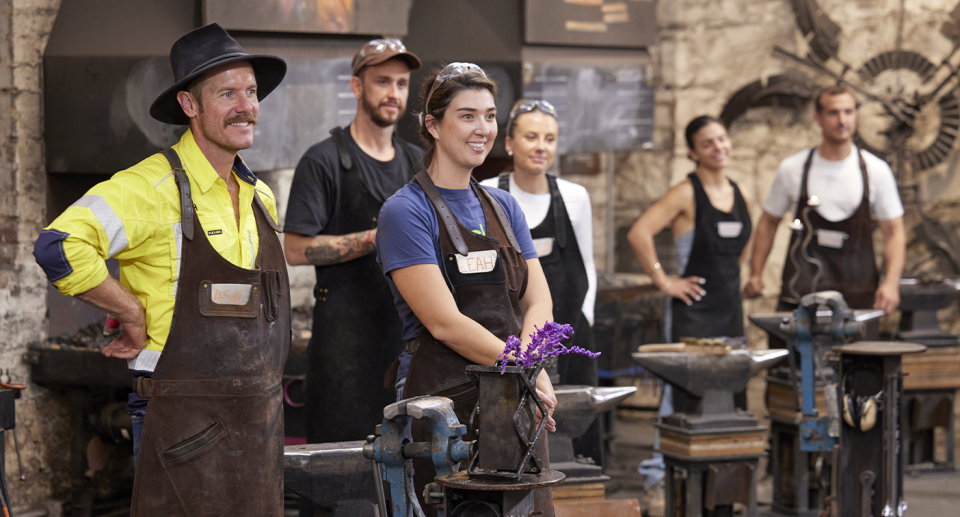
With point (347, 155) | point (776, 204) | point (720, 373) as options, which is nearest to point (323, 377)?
point (347, 155)

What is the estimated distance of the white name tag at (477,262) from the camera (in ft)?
8.21

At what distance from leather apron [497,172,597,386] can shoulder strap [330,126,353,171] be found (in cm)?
79

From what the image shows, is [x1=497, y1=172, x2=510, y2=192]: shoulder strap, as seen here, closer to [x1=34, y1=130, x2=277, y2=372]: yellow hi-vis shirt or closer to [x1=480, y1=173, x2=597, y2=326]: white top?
[x1=480, y1=173, x2=597, y2=326]: white top

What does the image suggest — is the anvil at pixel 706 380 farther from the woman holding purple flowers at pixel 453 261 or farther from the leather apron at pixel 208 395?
the leather apron at pixel 208 395

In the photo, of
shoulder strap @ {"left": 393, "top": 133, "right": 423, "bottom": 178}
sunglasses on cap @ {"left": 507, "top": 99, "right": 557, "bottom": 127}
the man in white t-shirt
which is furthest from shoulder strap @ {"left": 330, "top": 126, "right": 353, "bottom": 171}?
the man in white t-shirt

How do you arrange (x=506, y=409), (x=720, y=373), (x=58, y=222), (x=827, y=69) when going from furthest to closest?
(x=827, y=69) < (x=720, y=373) < (x=58, y=222) < (x=506, y=409)

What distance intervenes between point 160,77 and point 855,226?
3552mm

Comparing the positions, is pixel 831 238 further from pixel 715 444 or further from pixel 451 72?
pixel 451 72

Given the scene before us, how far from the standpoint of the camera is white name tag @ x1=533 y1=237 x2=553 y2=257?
394 centimetres

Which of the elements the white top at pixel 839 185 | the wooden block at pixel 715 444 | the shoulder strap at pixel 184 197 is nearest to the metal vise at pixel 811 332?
the wooden block at pixel 715 444

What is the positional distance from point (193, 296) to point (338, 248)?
106 cm

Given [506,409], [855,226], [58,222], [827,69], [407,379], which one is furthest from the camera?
[827,69]

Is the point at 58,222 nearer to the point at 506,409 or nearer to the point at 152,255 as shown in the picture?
the point at 152,255

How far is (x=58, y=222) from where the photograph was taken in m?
2.20
